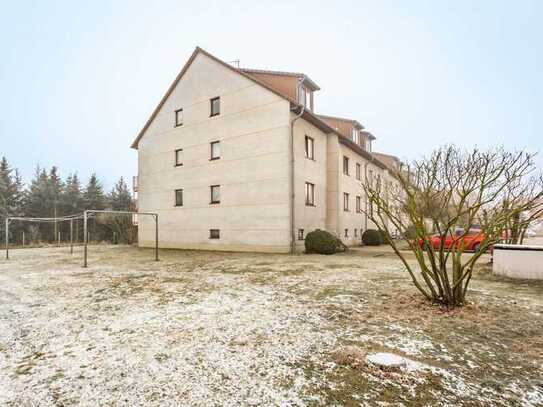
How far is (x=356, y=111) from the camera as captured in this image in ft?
417

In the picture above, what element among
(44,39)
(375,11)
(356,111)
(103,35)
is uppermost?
(356,111)

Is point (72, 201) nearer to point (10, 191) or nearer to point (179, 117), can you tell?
point (10, 191)

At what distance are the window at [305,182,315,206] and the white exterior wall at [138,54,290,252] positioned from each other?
219cm

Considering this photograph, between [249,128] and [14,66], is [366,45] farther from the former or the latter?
[14,66]

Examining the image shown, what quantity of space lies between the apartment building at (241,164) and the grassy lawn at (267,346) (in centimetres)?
910

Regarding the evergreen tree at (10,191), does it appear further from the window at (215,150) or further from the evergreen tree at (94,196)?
the window at (215,150)

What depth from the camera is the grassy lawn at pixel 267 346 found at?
274cm

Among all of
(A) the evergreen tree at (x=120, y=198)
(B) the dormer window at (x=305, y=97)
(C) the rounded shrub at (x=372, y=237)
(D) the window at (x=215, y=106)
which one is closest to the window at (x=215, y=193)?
(D) the window at (x=215, y=106)

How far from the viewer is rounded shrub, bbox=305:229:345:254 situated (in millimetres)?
15102

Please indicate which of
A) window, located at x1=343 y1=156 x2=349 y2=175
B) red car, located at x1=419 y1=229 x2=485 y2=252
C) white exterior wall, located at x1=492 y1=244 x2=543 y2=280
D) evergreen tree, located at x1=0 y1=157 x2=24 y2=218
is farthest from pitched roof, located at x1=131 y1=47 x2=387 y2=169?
evergreen tree, located at x1=0 y1=157 x2=24 y2=218

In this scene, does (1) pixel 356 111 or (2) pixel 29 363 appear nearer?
(2) pixel 29 363

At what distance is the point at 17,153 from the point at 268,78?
187 metres

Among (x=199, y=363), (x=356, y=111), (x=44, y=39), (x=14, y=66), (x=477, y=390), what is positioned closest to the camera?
(x=477, y=390)

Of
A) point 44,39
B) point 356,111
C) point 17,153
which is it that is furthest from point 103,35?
point 17,153
